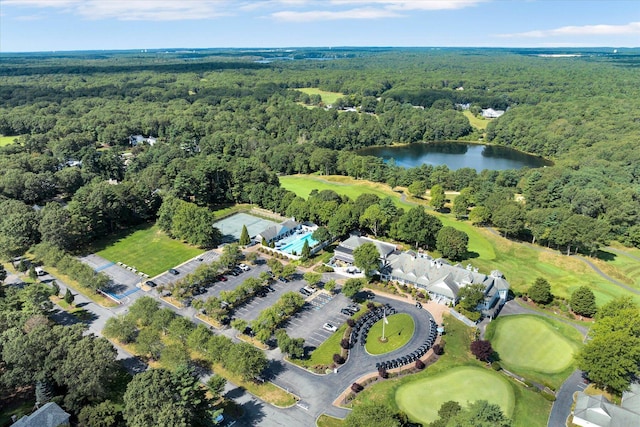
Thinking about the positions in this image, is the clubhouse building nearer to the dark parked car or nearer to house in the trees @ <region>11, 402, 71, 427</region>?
the dark parked car

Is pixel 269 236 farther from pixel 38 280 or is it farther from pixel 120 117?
pixel 120 117

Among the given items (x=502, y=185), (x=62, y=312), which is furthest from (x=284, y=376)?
(x=502, y=185)

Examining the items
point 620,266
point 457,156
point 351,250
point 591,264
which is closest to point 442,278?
point 351,250

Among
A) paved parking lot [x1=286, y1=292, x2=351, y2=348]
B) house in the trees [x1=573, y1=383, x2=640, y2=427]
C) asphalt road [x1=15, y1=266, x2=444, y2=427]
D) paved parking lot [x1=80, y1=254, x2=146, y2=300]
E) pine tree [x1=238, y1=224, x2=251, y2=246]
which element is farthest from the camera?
pine tree [x1=238, y1=224, x2=251, y2=246]

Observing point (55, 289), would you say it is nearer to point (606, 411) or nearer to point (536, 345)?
point (536, 345)

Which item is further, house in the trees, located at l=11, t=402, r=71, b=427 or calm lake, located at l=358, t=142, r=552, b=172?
calm lake, located at l=358, t=142, r=552, b=172

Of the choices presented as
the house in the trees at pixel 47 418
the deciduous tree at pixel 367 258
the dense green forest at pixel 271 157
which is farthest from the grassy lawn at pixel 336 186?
the house in the trees at pixel 47 418

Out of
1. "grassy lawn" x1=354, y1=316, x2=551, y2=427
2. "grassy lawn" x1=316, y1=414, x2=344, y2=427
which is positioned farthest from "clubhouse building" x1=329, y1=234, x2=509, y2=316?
"grassy lawn" x1=316, y1=414, x2=344, y2=427
